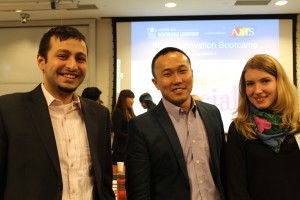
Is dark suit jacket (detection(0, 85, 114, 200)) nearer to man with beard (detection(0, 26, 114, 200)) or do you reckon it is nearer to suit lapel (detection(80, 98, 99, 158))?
man with beard (detection(0, 26, 114, 200))

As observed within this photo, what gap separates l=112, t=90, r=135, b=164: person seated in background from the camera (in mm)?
4148

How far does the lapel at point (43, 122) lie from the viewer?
1.33 meters

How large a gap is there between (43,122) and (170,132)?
640 mm

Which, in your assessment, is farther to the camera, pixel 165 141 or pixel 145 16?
pixel 145 16

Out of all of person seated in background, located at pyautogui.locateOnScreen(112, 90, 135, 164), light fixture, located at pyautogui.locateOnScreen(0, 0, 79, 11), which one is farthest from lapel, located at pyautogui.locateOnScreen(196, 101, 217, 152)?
light fixture, located at pyautogui.locateOnScreen(0, 0, 79, 11)

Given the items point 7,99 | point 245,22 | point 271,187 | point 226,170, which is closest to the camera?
point 7,99

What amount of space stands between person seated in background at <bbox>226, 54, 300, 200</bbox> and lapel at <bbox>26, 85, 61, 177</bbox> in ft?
2.96

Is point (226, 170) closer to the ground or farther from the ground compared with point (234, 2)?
closer to the ground

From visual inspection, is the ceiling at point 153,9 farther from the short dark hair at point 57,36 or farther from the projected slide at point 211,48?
the short dark hair at point 57,36

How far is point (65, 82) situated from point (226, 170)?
97cm

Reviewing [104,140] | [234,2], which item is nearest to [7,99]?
[104,140]

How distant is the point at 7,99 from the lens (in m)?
1.39

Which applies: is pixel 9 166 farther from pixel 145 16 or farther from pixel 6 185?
pixel 145 16

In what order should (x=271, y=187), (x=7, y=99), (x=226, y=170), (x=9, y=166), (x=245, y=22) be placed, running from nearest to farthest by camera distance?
1. (x=9, y=166)
2. (x=7, y=99)
3. (x=271, y=187)
4. (x=226, y=170)
5. (x=245, y=22)
